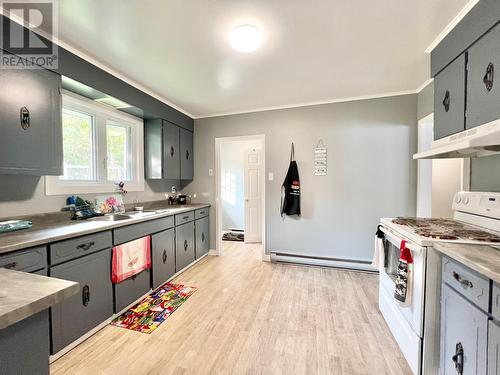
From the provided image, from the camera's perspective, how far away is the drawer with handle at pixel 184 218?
9.63ft

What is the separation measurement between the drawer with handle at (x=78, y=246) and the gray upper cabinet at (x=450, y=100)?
2822 millimetres

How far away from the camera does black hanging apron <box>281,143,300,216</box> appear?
3305mm

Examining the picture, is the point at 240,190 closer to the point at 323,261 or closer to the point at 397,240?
the point at 323,261

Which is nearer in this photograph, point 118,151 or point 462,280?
point 462,280

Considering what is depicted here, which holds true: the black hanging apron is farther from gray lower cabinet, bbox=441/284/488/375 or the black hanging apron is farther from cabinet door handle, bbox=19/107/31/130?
cabinet door handle, bbox=19/107/31/130

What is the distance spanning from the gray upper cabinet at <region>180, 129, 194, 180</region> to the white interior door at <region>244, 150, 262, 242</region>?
4.36ft

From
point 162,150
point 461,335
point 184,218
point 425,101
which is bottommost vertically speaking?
point 461,335

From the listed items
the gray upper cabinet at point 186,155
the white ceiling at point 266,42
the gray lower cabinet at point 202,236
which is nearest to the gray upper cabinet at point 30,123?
the white ceiling at point 266,42

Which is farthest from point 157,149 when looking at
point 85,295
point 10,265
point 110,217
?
point 10,265

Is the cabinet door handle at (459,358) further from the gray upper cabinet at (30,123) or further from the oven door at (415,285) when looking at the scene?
the gray upper cabinet at (30,123)

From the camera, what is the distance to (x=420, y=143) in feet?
9.18

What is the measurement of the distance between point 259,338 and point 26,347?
154 centimetres

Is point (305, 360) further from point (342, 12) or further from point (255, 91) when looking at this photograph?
point (255, 91)

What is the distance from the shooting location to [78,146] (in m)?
2.36
